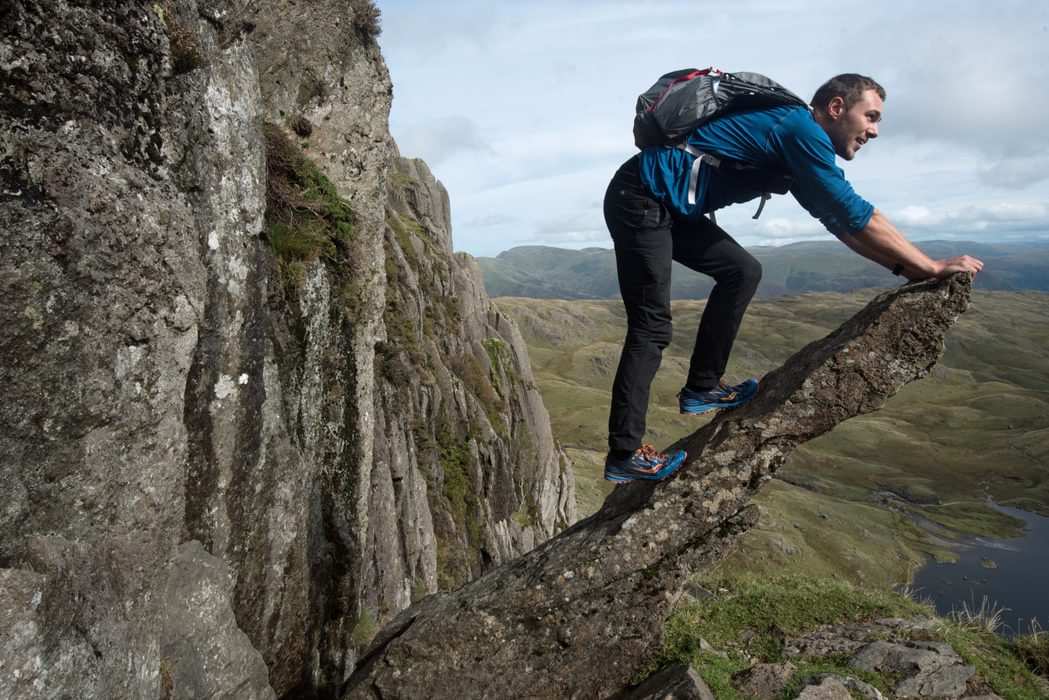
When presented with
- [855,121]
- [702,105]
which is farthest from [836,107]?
[702,105]

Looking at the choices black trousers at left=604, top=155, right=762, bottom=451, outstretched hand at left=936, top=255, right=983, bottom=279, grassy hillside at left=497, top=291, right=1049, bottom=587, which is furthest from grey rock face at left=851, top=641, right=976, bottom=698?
grassy hillside at left=497, top=291, right=1049, bottom=587

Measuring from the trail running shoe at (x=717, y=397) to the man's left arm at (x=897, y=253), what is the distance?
2.86m

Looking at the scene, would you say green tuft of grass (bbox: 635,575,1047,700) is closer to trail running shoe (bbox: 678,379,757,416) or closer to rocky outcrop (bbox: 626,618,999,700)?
rocky outcrop (bbox: 626,618,999,700)

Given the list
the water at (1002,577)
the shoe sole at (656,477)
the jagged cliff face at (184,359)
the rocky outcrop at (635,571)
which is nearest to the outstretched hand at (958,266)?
the rocky outcrop at (635,571)

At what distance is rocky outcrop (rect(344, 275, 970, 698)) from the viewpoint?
9648mm

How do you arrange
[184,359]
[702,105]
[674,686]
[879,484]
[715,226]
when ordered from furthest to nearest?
[879,484] → [715,226] → [674,686] → [702,105] → [184,359]

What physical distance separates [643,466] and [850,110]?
18.8ft

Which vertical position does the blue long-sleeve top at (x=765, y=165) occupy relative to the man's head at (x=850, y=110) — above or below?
below

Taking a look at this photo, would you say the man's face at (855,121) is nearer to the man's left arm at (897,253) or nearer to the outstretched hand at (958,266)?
the man's left arm at (897,253)

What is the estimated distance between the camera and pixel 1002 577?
328ft

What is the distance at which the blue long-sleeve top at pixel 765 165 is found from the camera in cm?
815

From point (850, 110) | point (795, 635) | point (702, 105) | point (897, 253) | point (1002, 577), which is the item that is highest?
point (702, 105)

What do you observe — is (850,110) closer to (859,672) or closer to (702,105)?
(702,105)

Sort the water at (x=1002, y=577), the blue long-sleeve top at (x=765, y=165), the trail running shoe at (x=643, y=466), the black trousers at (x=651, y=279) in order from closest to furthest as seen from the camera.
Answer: the blue long-sleeve top at (x=765, y=165)
the black trousers at (x=651, y=279)
the trail running shoe at (x=643, y=466)
the water at (x=1002, y=577)
